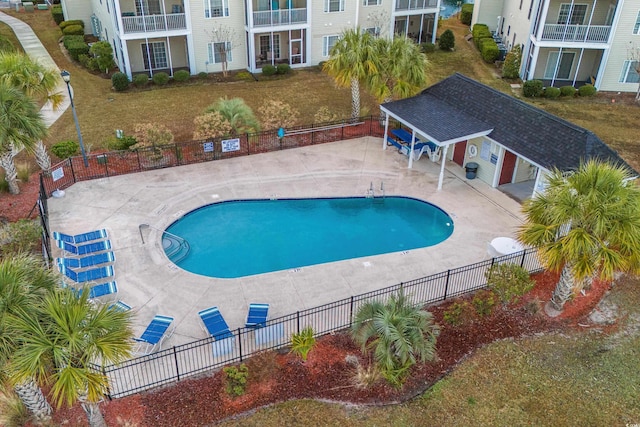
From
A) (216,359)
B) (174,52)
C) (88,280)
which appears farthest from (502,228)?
(174,52)

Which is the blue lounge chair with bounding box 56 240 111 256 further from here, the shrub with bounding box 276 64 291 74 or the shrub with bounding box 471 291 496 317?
the shrub with bounding box 276 64 291 74

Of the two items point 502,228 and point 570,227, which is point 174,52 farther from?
point 570,227

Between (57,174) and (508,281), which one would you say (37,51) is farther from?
(508,281)

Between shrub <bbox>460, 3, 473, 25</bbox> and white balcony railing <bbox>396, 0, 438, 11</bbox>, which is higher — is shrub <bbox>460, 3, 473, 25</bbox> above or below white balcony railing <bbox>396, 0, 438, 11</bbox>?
below

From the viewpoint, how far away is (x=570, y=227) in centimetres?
1555

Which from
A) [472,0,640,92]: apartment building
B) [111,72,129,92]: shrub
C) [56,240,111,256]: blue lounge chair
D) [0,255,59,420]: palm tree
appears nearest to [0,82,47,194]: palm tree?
[56,240,111,256]: blue lounge chair

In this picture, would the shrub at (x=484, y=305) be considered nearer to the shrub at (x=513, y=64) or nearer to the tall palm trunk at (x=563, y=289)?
the tall palm trunk at (x=563, y=289)

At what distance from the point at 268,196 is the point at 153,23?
1768 centimetres

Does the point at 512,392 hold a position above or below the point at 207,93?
below

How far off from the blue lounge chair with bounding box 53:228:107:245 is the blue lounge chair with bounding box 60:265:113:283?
1.57 meters

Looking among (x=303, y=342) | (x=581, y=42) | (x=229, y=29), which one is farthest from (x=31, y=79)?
(x=581, y=42)

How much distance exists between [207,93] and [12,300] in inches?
1009

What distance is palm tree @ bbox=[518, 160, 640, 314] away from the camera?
1464cm

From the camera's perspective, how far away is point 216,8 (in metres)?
36.1
